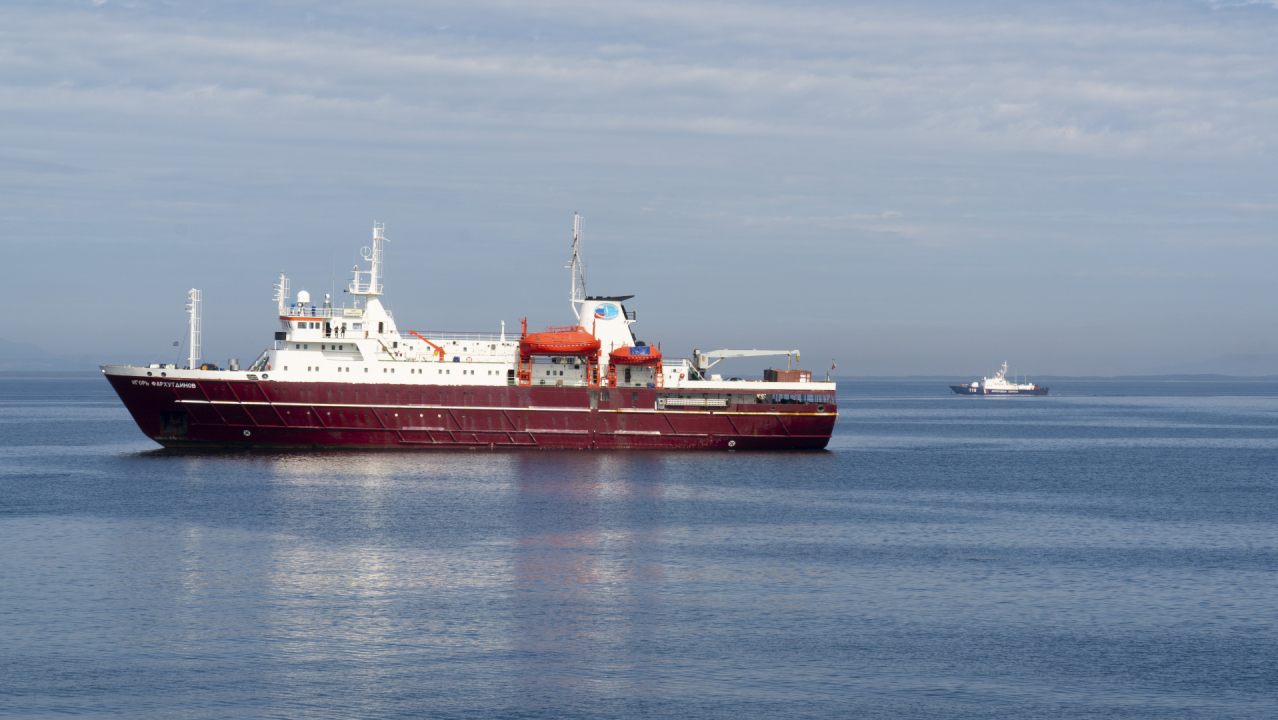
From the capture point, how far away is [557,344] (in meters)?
69.4

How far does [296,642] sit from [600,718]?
29.7 feet

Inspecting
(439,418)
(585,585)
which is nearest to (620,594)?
(585,585)

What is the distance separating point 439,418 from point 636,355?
41.5 ft

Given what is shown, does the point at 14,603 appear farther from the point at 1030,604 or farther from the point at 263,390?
the point at 263,390

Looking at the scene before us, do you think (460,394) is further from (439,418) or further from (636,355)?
(636,355)

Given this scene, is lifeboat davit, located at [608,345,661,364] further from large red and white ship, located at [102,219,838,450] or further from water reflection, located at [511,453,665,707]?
water reflection, located at [511,453,665,707]

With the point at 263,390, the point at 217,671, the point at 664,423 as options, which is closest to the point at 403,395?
the point at 263,390

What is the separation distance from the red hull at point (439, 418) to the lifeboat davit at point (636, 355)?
1.76 m

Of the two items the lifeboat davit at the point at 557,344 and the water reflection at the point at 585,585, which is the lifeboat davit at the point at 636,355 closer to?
the lifeboat davit at the point at 557,344

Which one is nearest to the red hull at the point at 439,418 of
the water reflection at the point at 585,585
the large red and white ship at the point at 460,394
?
the large red and white ship at the point at 460,394

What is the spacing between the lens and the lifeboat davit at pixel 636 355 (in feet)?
230

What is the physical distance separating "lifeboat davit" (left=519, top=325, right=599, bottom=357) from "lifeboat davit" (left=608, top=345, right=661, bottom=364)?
1.59 metres

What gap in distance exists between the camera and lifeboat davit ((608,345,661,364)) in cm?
Answer: 7019

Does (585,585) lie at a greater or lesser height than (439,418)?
lesser
